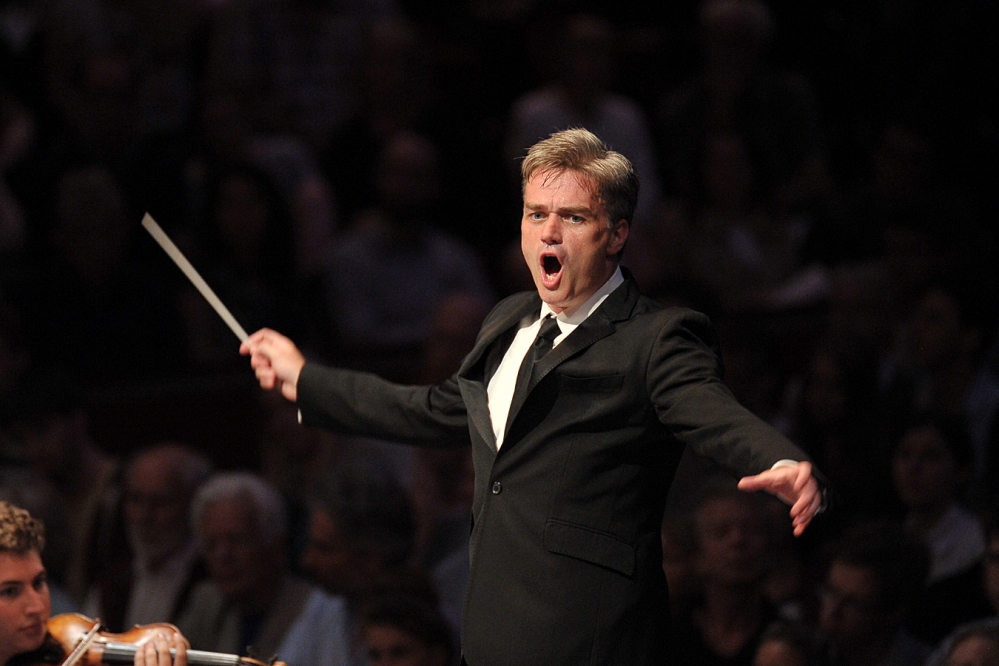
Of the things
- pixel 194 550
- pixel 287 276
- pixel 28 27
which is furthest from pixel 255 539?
pixel 28 27

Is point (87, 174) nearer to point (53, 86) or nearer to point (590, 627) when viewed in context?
point (53, 86)

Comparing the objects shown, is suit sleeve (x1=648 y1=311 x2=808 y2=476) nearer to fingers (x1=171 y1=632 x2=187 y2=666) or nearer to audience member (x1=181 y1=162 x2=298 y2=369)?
fingers (x1=171 y1=632 x2=187 y2=666)

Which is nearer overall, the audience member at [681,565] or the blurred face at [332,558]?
the audience member at [681,565]

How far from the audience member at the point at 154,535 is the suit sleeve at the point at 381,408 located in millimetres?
2238

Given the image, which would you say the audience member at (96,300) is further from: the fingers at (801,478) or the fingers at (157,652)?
the fingers at (801,478)

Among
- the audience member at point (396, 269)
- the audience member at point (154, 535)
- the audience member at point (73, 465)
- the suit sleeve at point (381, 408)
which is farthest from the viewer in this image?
the audience member at point (396, 269)

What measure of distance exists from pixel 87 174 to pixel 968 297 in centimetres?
334

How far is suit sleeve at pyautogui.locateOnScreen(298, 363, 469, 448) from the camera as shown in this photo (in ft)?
8.89

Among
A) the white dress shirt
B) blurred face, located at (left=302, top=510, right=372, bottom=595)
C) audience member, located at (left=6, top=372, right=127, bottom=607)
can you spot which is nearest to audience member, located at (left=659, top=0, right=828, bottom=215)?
blurred face, located at (left=302, top=510, right=372, bottom=595)

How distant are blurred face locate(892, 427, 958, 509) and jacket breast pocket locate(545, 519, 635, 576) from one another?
7.42 feet

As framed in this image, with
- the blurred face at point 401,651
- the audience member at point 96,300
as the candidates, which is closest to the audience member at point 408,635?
the blurred face at point 401,651

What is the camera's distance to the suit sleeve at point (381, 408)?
2711 mm

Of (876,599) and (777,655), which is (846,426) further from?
(777,655)

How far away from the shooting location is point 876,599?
3.98 metres
